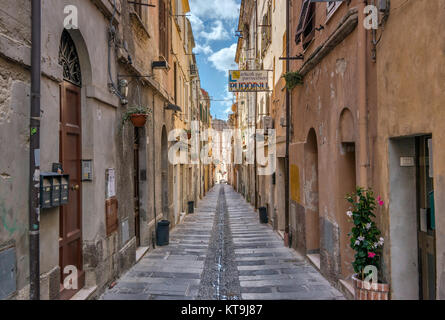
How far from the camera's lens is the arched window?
17.4 ft

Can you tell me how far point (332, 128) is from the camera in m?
6.78

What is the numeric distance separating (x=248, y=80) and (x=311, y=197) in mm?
5675

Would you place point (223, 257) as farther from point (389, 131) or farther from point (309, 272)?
point (389, 131)

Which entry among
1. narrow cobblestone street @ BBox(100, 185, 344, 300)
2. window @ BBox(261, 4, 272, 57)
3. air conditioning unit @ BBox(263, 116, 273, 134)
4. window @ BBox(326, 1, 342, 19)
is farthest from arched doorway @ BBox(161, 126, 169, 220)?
window @ BBox(326, 1, 342, 19)

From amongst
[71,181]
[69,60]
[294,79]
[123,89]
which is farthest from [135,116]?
[294,79]

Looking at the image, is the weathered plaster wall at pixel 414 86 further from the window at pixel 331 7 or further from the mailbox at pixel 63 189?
the mailbox at pixel 63 189

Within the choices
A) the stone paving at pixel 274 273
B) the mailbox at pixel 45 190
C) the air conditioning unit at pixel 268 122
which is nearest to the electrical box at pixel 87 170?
the mailbox at pixel 45 190

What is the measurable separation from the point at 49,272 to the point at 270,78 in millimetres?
11960

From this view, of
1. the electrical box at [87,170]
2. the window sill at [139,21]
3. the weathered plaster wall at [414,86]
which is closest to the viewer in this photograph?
the weathered plaster wall at [414,86]

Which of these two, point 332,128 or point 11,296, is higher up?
point 332,128

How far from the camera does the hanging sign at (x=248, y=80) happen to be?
12.7m

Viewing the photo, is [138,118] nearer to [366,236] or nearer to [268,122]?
[366,236]

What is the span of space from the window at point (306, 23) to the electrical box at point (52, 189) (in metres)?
6.31

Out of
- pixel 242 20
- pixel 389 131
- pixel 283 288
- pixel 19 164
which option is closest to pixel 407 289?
pixel 389 131
